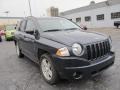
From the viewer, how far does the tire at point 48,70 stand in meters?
3.88

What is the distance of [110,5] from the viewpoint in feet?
108

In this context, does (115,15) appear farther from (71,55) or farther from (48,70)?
(71,55)

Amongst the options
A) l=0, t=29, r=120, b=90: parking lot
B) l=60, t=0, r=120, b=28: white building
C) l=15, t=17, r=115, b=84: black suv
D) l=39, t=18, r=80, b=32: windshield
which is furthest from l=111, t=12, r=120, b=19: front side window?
l=15, t=17, r=115, b=84: black suv

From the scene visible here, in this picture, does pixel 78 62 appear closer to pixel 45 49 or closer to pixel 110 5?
pixel 45 49

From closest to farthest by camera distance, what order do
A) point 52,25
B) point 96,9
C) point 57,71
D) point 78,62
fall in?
point 78,62 < point 57,71 < point 52,25 < point 96,9

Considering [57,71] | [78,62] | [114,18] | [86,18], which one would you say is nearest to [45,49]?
[57,71]

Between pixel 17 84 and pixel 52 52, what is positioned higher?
pixel 52 52

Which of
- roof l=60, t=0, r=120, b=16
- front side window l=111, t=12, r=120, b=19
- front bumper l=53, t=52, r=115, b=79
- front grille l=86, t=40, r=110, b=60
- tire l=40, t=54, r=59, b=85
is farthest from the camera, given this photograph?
roof l=60, t=0, r=120, b=16

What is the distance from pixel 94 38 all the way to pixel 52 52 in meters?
1.05

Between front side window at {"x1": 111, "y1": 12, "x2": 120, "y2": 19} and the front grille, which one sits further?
front side window at {"x1": 111, "y1": 12, "x2": 120, "y2": 19}

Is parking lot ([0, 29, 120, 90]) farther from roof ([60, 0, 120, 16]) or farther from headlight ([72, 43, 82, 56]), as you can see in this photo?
roof ([60, 0, 120, 16])

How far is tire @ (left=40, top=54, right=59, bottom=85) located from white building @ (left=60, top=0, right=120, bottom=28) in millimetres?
29596

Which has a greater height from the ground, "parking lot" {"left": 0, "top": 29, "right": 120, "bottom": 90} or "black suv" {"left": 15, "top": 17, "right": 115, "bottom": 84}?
"black suv" {"left": 15, "top": 17, "right": 115, "bottom": 84}

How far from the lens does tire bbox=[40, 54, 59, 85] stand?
3.88 metres
